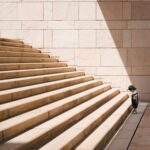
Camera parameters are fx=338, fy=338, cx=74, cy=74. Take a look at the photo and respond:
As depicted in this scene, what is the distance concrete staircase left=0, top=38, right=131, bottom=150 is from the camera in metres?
5.23

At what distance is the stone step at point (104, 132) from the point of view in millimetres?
5898

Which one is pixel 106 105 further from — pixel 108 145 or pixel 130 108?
pixel 108 145

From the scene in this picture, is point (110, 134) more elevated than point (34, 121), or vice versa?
point (34, 121)

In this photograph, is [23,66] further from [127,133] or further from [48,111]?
[127,133]

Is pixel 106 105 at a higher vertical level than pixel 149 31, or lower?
lower

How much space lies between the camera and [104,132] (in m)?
6.79

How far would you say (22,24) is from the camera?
530 inches

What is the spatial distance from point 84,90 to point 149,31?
4.48 meters

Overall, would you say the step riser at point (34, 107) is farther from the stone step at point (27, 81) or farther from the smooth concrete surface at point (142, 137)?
the smooth concrete surface at point (142, 137)

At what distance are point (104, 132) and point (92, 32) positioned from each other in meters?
7.11

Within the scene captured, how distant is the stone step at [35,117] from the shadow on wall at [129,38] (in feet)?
16.6

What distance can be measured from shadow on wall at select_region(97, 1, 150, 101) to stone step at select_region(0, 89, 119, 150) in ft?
16.7

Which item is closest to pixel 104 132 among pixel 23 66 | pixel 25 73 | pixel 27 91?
pixel 27 91

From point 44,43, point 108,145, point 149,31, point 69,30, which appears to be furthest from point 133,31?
point 108,145
